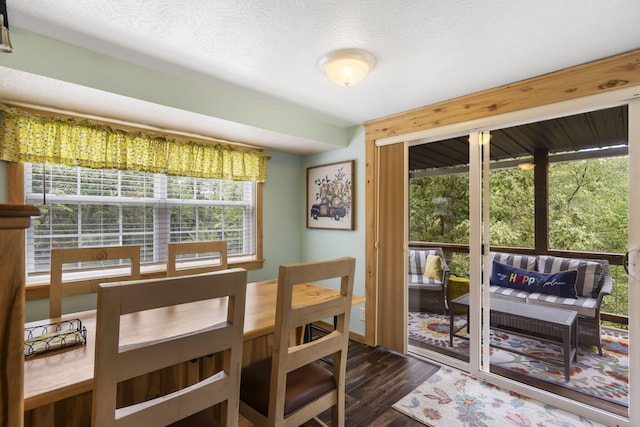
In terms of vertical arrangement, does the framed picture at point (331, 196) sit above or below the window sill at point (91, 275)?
above

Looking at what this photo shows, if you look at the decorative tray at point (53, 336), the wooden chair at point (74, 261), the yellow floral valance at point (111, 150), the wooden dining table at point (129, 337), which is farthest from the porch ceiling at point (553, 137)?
the decorative tray at point (53, 336)

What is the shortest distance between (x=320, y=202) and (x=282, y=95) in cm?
146

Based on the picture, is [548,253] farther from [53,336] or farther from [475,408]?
[53,336]

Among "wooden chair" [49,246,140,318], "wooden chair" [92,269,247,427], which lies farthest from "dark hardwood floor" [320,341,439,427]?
"wooden chair" [49,246,140,318]

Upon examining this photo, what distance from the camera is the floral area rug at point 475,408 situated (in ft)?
6.45

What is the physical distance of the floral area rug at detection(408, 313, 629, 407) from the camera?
211 cm

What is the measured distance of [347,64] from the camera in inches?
73.7

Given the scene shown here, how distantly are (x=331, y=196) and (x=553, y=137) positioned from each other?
210 centimetres

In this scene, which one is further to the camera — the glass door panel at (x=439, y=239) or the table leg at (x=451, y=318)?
the table leg at (x=451, y=318)

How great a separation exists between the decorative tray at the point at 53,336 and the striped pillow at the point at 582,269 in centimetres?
295

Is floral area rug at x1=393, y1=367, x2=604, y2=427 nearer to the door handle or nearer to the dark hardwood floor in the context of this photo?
the dark hardwood floor

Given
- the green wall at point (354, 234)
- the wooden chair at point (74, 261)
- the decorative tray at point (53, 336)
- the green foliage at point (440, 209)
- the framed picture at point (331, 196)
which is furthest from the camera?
the framed picture at point (331, 196)

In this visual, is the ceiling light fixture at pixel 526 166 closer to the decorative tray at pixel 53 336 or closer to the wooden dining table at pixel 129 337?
the wooden dining table at pixel 129 337

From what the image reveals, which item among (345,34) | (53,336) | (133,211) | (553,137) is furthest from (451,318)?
(133,211)
